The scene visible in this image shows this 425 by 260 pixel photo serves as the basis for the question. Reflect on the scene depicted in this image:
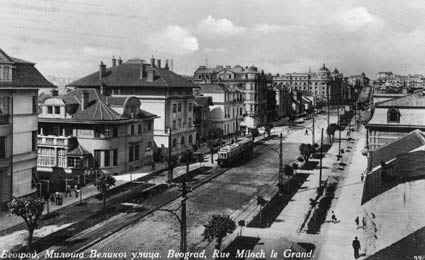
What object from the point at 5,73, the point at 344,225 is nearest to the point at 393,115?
the point at 344,225

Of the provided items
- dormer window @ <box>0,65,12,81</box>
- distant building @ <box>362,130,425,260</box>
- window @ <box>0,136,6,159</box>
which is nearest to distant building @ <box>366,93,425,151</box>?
distant building @ <box>362,130,425,260</box>

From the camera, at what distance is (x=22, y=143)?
132 feet

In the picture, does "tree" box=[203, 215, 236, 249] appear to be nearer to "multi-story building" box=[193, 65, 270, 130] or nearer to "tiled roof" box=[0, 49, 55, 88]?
"tiled roof" box=[0, 49, 55, 88]

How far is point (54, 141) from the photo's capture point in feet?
171

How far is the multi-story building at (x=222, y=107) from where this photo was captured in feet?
Answer: 313

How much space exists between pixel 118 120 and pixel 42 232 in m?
21.7

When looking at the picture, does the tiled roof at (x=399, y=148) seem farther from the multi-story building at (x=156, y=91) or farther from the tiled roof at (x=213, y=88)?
the tiled roof at (x=213, y=88)

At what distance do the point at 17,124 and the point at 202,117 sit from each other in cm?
5209

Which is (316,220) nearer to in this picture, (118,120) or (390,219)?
(390,219)

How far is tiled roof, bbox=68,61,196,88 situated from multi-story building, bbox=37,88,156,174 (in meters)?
11.8

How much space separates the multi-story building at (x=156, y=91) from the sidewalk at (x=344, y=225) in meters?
25.6

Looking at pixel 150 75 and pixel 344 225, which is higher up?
pixel 150 75

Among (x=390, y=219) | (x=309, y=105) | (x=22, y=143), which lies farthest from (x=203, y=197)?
(x=309, y=105)

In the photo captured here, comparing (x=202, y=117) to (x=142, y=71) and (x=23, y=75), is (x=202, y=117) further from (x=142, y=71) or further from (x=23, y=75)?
(x=23, y=75)
